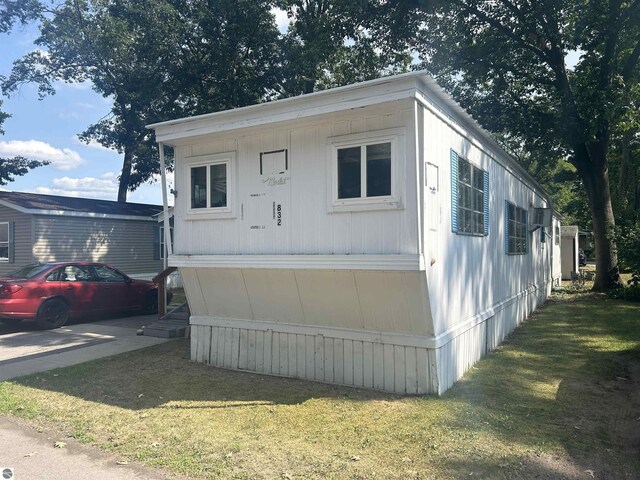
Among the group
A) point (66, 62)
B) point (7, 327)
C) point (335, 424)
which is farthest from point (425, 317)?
point (66, 62)

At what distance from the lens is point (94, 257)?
16531 millimetres

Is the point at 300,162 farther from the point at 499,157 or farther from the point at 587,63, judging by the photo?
the point at 587,63

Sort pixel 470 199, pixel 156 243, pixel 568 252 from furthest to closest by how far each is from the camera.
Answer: pixel 568 252
pixel 156 243
pixel 470 199

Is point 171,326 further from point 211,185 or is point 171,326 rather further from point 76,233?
point 76,233

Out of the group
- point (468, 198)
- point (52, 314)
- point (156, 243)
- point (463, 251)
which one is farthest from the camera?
point (156, 243)

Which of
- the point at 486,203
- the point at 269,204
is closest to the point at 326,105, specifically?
the point at 269,204

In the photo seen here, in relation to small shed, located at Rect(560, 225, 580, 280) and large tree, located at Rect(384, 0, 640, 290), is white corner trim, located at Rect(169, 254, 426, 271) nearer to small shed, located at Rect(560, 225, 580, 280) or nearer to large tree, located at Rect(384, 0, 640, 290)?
large tree, located at Rect(384, 0, 640, 290)

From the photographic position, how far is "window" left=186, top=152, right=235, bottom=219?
6578 millimetres

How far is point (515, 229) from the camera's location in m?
10.5

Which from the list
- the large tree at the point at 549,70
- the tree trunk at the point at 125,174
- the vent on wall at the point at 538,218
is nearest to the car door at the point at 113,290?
the vent on wall at the point at 538,218

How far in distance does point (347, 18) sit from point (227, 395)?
41.4 feet

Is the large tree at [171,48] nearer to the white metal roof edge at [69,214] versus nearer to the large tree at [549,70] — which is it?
the white metal roof edge at [69,214]

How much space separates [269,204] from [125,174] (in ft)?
67.3

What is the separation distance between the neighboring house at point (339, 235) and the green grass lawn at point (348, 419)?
431 millimetres
